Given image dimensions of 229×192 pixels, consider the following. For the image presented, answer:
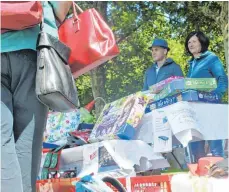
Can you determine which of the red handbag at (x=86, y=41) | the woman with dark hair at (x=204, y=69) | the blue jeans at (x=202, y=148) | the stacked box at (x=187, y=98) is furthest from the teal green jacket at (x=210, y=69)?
the red handbag at (x=86, y=41)

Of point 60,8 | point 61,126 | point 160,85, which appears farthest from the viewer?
point 61,126

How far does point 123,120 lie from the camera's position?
3291 millimetres

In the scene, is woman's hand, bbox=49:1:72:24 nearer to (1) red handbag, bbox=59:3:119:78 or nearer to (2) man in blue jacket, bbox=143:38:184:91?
(1) red handbag, bbox=59:3:119:78

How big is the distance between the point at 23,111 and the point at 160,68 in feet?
9.36

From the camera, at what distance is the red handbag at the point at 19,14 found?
5.44 ft

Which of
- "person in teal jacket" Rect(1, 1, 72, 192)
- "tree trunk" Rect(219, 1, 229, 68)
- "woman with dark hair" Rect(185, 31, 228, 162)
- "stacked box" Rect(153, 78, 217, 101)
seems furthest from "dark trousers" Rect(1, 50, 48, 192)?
"tree trunk" Rect(219, 1, 229, 68)

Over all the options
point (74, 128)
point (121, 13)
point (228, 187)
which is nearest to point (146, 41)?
point (121, 13)

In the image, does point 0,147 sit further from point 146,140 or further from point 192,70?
point 192,70

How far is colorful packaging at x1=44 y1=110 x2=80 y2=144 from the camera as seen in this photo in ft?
15.0

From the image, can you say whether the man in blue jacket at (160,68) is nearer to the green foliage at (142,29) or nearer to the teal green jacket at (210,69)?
the teal green jacket at (210,69)

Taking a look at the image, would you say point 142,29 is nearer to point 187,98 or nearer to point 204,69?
point 204,69

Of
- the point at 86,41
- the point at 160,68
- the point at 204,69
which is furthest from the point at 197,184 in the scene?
the point at 160,68

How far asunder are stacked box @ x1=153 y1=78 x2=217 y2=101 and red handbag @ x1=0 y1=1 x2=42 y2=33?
1.65 m

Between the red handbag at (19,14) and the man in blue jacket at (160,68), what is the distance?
2705 millimetres
